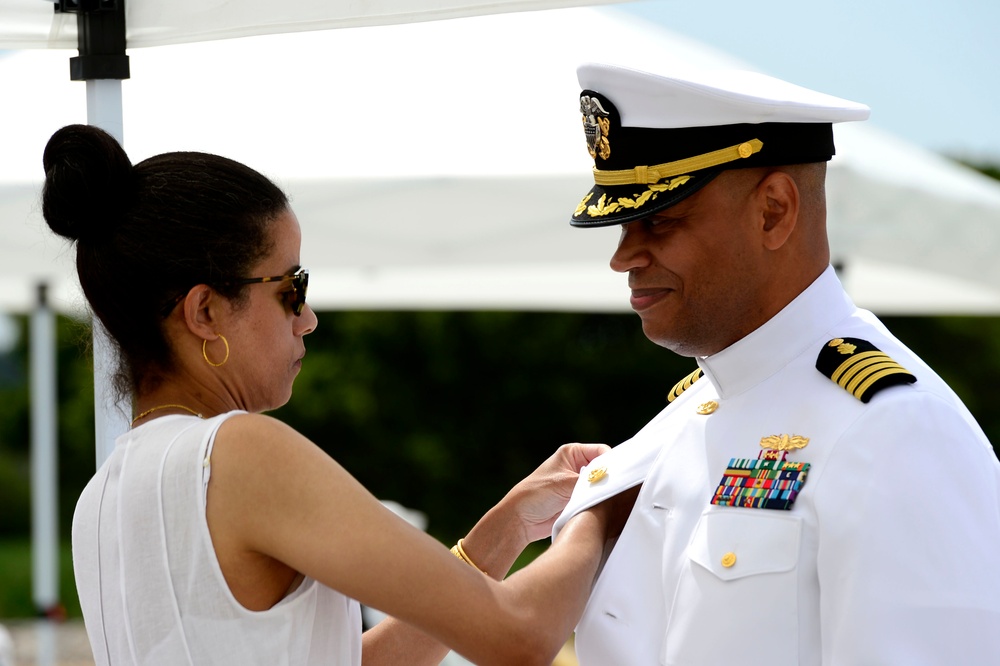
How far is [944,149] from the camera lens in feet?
70.7

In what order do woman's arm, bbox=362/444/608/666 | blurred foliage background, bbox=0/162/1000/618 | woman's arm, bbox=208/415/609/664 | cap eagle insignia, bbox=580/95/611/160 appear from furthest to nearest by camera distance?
blurred foliage background, bbox=0/162/1000/618 < woman's arm, bbox=362/444/608/666 < cap eagle insignia, bbox=580/95/611/160 < woman's arm, bbox=208/415/609/664

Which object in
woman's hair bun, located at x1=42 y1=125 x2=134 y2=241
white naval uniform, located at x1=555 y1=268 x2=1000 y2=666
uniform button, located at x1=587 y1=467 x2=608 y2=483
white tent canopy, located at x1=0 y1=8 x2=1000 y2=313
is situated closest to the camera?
white naval uniform, located at x1=555 y1=268 x2=1000 y2=666

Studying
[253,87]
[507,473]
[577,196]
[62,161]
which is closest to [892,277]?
[577,196]

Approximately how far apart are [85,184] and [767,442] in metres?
1.15

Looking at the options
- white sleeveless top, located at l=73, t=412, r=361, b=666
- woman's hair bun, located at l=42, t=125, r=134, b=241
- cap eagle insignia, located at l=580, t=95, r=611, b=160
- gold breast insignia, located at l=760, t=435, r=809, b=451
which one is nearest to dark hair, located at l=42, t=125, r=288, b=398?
woman's hair bun, located at l=42, t=125, r=134, b=241

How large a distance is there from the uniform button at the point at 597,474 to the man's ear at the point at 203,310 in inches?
29.3

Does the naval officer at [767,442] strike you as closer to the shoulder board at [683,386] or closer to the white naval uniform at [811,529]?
the white naval uniform at [811,529]

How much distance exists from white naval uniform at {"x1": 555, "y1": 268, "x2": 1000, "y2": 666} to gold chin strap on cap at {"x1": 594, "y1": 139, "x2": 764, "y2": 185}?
26 centimetres

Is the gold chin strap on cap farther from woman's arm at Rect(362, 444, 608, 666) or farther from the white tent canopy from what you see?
the white tent canopy

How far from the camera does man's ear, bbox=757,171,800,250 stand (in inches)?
77.2

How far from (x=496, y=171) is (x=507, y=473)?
15943 millimetres

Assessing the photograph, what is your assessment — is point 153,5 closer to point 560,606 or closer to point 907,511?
point 560,606

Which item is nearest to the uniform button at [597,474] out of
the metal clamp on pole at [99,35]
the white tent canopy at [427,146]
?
the metal clamp on pole at [99,35]

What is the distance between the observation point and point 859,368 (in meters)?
1.90
